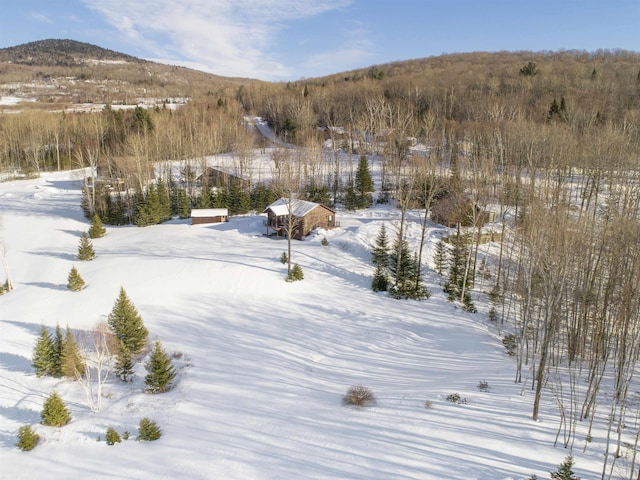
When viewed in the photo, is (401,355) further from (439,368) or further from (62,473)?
(62,473)

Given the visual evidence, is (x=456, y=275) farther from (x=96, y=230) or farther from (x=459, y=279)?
(x=96, y=230)

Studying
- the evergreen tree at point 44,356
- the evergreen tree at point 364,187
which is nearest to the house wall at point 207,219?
the evergreen tree at point 364,187

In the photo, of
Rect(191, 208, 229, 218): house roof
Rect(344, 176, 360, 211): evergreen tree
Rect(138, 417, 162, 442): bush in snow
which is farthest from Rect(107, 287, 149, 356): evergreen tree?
Rect(344, 176, 360, 211): evergreen tree

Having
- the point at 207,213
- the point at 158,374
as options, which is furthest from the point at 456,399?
the point at 207,213

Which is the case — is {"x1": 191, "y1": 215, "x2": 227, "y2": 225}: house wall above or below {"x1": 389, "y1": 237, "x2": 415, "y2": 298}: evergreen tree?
above

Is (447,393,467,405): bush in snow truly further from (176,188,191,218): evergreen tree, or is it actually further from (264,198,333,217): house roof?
(176,188,191,218): evergreen tree

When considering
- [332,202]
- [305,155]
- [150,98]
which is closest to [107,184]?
[305,155]
